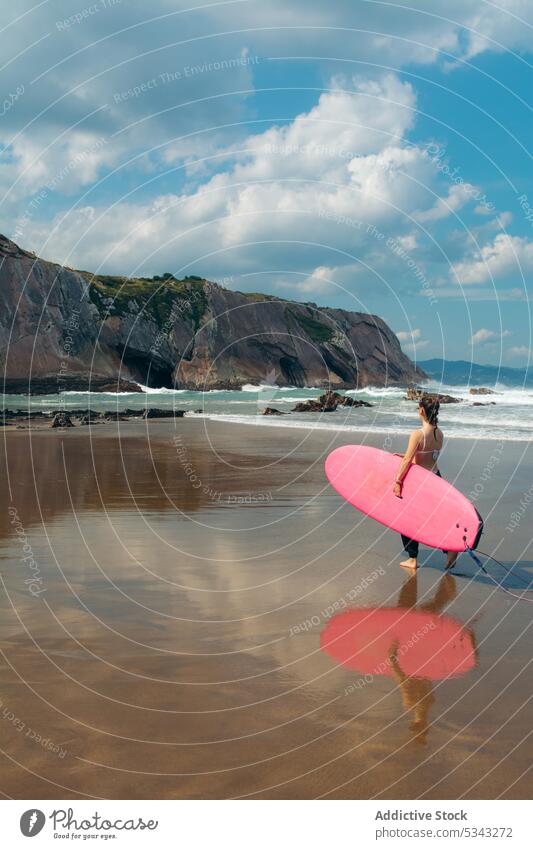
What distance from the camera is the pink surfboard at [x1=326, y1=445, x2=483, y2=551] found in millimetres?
7633

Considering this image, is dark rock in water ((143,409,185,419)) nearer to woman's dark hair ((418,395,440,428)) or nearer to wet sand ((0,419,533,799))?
wet sand ((0,419,533,799))

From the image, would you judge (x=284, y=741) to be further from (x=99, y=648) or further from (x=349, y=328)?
(x=349, y=328)

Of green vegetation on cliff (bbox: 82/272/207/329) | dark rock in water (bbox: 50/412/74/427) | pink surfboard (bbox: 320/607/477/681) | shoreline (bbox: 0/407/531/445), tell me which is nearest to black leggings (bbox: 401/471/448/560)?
pink surfboard (bbox: 320/607/477/681)

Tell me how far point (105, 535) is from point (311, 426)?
19.4 metres

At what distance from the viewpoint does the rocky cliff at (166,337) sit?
258 ft

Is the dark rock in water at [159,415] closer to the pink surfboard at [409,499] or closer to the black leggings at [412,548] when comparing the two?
the pink surfboard at [409,499]

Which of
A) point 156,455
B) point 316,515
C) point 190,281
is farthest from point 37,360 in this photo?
point 316,515

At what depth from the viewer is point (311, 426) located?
27.9 metres

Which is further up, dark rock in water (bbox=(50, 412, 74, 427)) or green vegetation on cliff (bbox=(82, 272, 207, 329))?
green vegetation on cliff (bbox=(82, 272, 207, 329))

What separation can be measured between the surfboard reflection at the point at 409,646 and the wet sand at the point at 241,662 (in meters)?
0.03

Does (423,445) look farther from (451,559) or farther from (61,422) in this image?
(61,422)
